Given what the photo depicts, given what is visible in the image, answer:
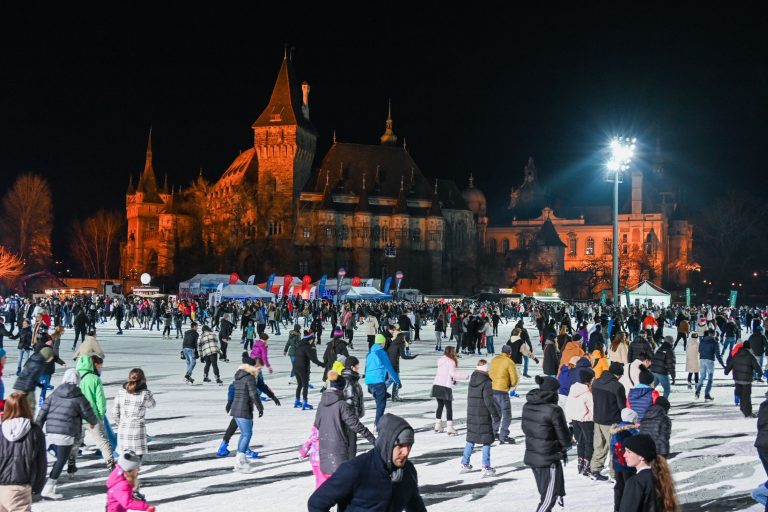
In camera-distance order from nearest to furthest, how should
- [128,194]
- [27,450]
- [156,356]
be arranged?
[27,450] < [156,356] < [128,194]

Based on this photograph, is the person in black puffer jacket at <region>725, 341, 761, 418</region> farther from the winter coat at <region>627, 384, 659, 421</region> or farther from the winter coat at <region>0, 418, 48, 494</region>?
the winter coat at <region>0, 418, 48, 494</region>

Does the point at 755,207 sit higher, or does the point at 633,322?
the point at 755,207

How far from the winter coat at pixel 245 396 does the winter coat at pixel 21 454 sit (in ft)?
10.2

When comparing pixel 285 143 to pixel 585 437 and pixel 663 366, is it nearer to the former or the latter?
pixel 663 366

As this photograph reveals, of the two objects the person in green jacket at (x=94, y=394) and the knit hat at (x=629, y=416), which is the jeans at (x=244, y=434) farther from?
the knit hat at (x=629, y=416)

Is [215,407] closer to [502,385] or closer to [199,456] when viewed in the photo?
[199,456]

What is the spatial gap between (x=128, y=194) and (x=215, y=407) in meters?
95.9

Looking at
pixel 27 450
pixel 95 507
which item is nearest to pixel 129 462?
pixel 27 450

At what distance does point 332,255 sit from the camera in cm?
8881

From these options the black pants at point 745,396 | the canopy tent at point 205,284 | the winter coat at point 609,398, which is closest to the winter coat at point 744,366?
the black pants at point 745,396

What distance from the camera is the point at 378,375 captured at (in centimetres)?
1132

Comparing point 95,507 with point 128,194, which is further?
→ point 128,194

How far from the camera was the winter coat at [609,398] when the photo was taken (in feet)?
27.4

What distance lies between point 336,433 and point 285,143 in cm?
8163
